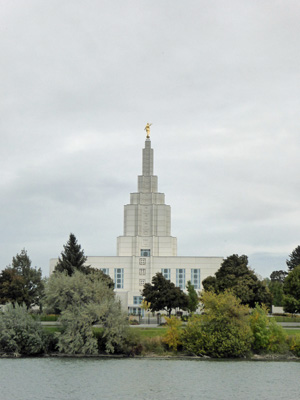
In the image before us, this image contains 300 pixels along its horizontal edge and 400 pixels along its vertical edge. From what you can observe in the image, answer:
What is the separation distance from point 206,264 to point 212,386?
74284 millimetres

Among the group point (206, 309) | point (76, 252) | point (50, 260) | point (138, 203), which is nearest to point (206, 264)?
point (138, 203)

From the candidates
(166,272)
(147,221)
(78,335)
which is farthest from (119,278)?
(78,335)

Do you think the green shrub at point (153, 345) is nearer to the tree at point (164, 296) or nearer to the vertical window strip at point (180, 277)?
the tree at point (164, 296)

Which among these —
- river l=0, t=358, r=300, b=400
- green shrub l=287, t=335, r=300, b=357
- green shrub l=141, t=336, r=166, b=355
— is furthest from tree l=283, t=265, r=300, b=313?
green shrub l=141, t=336, r=166, b=355

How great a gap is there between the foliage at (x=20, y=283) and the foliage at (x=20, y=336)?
12.8 meters

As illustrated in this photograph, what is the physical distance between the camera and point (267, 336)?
49.8 m

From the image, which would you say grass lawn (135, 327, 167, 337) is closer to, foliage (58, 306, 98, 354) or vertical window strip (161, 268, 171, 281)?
foliage (58, 306, 98, 354)

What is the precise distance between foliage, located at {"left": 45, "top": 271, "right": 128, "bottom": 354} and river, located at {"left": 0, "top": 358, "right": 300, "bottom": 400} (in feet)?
7.50

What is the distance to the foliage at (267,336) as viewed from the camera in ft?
163

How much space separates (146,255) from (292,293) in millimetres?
49020

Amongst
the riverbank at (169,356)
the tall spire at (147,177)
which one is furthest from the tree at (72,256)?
the tall spire at (147,177)

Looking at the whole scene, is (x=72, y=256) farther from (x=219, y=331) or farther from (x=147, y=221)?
(x=147, y=221)

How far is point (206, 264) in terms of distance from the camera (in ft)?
354

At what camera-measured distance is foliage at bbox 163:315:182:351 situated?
163 ft
